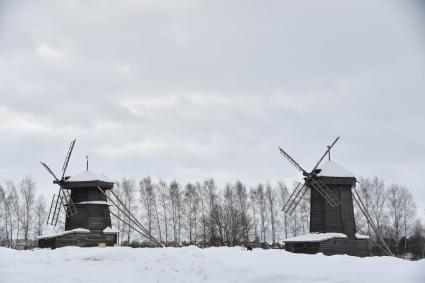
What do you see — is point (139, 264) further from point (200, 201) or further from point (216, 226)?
point (200, 201)

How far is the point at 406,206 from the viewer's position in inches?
2525

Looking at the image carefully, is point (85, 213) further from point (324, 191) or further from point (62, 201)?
point (324, 191)

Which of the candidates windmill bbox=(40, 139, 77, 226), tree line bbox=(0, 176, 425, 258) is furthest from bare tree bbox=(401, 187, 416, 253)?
windmill bbox=(40, 139, 77, 226)

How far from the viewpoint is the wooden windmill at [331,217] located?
3672 centimetres

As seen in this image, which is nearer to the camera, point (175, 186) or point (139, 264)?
point (139, 264)

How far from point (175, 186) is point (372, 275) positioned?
5612 centimetres

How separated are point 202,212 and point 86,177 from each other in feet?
84.4

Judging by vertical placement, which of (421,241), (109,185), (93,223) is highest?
(109,185)

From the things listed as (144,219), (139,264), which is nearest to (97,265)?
(139,264)

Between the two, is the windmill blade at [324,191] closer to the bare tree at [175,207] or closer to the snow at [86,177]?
the snow at [86,177]

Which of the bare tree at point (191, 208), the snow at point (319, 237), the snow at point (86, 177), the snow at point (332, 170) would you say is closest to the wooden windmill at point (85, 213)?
the snow at point (86, 177)

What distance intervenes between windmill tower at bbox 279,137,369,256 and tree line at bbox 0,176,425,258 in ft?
66.8

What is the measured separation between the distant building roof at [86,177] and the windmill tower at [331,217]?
1696cm

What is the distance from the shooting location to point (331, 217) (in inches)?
1486
